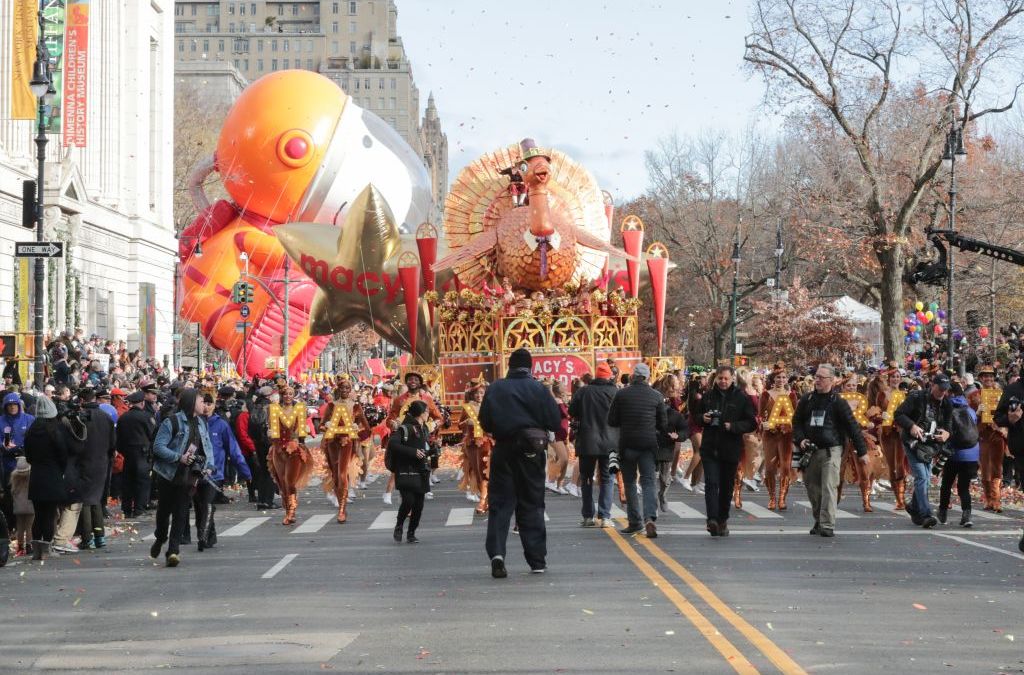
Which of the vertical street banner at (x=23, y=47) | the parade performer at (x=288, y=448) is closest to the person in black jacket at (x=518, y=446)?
the parade performer at (x=288, y=448)

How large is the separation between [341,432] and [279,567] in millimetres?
6059

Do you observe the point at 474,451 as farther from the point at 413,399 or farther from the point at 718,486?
the point at 718,486

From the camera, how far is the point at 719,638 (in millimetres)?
9109

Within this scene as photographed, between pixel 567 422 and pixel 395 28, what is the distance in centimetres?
15760

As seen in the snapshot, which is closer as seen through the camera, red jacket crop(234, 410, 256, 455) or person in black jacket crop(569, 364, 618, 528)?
person in black jacket crop(569, 364, 618, 528)

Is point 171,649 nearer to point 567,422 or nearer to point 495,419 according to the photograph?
point 495,419

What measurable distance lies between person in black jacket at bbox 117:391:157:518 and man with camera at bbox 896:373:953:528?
9.80 m

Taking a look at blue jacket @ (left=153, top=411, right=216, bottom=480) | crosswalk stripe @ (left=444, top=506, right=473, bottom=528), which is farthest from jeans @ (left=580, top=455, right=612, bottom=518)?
blue jacket @ (left=153, top=411, right=216, bottom=480)

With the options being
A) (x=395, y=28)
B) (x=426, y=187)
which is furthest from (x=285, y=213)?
(x=395, y=28)

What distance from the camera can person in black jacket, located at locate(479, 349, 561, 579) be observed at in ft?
42.5

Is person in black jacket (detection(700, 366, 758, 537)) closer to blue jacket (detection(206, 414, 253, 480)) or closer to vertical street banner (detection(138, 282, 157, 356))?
blue jacket (detection(206, 414, 253, 480))

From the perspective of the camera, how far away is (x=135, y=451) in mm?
20750

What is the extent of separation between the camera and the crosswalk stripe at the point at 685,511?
19031 mm

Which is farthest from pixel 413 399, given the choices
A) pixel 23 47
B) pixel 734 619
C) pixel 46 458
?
pixel 23 47
